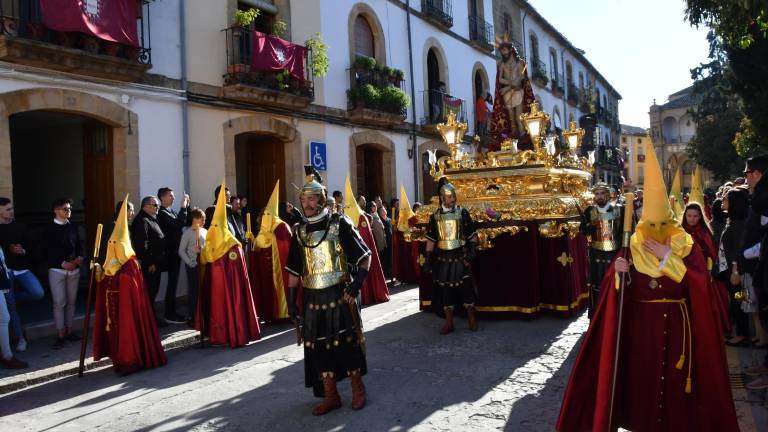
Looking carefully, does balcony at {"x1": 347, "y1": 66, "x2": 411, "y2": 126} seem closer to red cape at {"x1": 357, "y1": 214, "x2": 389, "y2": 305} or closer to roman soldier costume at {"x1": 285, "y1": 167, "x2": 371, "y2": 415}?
red cape at {"x1": 357, "y1": 214, "x2": 389, "y2": 305}

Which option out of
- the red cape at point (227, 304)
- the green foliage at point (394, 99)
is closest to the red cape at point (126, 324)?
the red cape at point (227, 304)

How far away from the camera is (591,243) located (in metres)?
6.89

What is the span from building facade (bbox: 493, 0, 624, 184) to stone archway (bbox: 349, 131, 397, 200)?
25.3 ft

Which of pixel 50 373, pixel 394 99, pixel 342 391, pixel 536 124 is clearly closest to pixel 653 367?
pixel 342 391

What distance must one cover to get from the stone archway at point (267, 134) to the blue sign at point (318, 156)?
26cm

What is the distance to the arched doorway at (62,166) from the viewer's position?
10.4 metres

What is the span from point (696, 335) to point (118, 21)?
893 cm

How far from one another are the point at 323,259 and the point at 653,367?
7.88 ft

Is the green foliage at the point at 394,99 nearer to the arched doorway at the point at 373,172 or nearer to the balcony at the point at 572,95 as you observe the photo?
the arched doorway at the point at 373,172

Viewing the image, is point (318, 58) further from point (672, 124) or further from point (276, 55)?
point (672, 124)

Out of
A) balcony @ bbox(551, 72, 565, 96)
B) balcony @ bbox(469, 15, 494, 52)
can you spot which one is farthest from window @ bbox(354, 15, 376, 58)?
balcony @ bbox(551, 72, 565, 96)

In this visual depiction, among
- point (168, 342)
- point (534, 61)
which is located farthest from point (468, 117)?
point (168, 342)

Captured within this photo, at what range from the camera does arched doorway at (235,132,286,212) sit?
13391 mm

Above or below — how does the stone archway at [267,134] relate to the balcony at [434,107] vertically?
below
